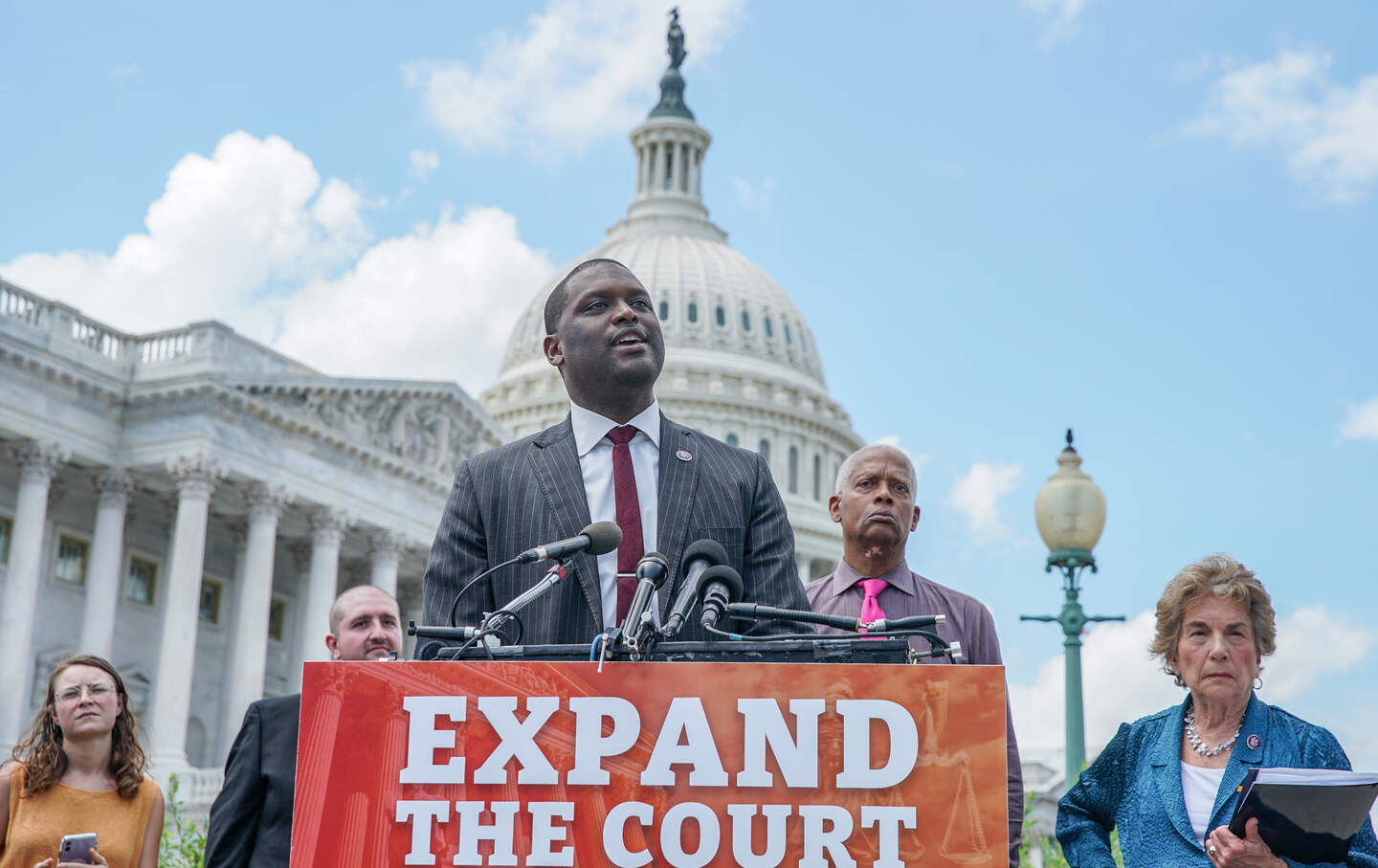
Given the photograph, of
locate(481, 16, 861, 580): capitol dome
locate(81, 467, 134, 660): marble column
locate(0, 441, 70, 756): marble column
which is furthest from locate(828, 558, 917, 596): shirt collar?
locate(481, 16, 861, 580): capitol dome

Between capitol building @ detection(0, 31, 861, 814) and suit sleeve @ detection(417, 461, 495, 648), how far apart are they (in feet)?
105

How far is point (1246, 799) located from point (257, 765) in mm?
3434

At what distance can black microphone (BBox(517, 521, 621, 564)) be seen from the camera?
3.94 metres

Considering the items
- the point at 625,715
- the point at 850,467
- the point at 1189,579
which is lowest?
the point at 625,715

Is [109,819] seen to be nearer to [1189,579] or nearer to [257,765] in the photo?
[257,765]

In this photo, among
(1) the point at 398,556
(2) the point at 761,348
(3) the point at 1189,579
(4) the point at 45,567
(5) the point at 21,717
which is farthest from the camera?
(2) the point at 761,348

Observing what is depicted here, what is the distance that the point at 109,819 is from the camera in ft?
20.7

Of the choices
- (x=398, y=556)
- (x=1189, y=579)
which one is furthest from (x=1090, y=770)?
(x=398, y=556)

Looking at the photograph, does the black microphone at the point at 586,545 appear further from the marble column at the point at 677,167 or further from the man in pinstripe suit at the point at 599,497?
the marble column at the point at 677,167

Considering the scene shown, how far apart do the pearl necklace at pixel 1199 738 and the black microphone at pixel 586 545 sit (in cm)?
212

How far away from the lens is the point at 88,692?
248 inches

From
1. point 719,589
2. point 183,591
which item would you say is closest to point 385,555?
point 183,591

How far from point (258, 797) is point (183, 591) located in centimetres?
3415

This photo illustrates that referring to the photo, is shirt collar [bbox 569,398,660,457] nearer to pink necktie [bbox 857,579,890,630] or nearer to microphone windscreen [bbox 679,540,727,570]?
microphone windscreen [bbox 679,540,727,570]
